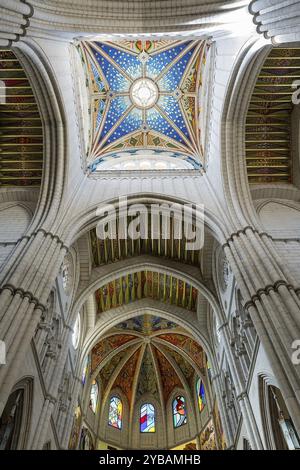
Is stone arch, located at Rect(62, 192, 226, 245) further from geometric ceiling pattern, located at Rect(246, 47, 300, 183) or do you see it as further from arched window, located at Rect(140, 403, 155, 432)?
arched window, located at Rect(140, 403, 155, 432)

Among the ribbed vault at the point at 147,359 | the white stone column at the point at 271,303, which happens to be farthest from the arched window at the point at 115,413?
the white stone column at the point at 271,303

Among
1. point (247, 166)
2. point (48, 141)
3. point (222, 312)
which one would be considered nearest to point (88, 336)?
point (222, 312)

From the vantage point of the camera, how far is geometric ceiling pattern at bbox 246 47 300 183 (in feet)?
40.8

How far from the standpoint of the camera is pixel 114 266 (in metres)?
16.3

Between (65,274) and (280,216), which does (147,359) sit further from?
(280,216)

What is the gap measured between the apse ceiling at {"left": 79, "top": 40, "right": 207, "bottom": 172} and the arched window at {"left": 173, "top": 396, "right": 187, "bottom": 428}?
12.7 meters

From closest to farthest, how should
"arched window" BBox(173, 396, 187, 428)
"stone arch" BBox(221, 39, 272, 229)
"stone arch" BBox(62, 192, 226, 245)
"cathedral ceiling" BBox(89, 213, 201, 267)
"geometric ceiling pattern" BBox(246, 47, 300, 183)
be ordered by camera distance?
"stone arch" BBox(221, 39, 272, 229) < "stone arch" BBox(62, 192, 226, 245) < "geometric ceiling pattern" BBox(246, 47, 300, 183) < "cathedral ceiling" BBox(89, 213, 201, 267) < "arched window" BBox(173, 396, 187, 428)

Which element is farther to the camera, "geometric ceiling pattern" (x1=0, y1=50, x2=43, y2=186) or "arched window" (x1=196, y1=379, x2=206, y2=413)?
"arched window" (x1=196, y1=379, x2=206, y2=413)

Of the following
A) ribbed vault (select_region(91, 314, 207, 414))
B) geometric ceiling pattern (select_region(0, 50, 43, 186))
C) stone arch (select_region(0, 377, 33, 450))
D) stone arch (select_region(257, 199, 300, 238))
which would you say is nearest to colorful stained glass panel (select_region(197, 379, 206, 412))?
ribbed vault (select_region(91, 314, 207, 414))

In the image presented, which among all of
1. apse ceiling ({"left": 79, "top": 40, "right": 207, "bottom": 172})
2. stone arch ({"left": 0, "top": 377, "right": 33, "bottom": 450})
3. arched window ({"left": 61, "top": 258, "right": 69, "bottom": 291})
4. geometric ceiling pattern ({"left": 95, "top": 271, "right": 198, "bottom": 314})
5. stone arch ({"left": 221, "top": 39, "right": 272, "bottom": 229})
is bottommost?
stone arch ({"left": 0, "top": 377, "right": 33, "bottom": 450})

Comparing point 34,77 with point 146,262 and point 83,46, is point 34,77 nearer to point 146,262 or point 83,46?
point 83,46

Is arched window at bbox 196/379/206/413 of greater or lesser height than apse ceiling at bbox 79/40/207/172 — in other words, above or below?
below

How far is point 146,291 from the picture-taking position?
1855 centimetres

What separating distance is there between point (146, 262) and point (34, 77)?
27.3 feet
